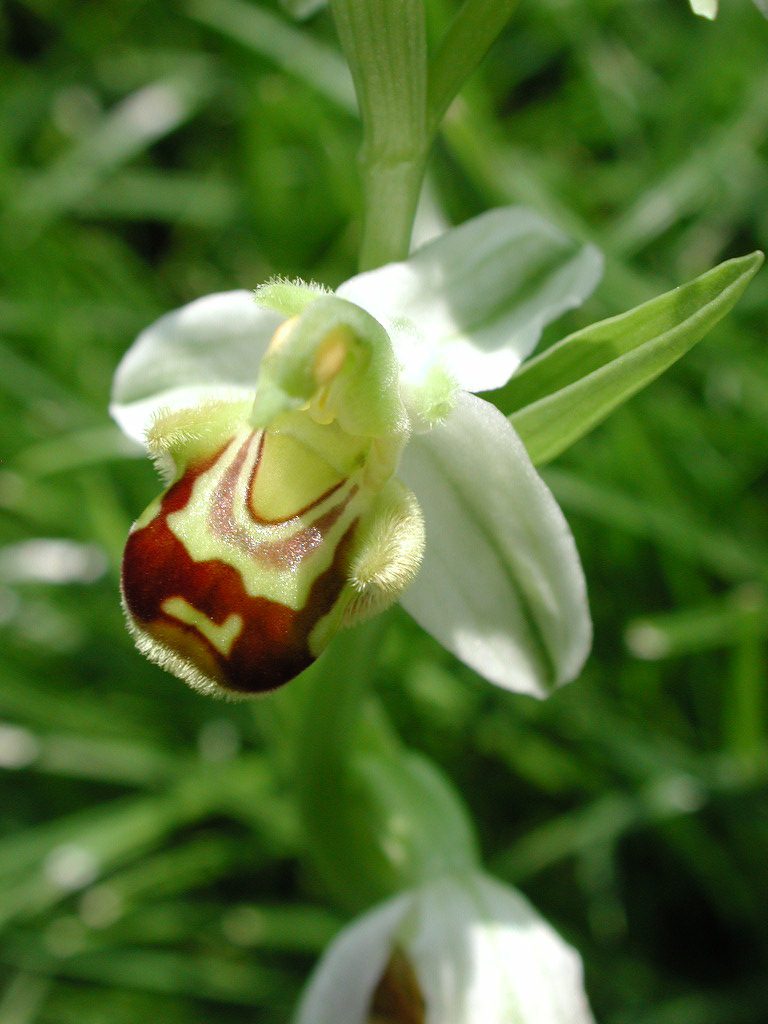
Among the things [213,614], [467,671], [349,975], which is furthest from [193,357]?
[467,671]

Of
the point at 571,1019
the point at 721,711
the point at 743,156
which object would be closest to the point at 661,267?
the point at 743,156

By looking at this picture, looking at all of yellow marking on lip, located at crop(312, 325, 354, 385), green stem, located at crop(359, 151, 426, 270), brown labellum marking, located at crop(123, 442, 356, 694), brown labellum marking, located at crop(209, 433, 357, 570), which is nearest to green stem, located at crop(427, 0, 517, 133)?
green stem, located at crop(359, 151, 426, 270)

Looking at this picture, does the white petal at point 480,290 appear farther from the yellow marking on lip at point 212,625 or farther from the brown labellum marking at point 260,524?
the yellow marking on lip at point 212,625

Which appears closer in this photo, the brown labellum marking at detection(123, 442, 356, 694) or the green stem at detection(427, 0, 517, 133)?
the brown labellum marking at detection(123, 442, 356, 694)

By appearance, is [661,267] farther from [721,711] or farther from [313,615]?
[313,615]

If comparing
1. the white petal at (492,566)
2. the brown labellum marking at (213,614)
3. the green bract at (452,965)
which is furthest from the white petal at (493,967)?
the brown labellum marking at (213,614)

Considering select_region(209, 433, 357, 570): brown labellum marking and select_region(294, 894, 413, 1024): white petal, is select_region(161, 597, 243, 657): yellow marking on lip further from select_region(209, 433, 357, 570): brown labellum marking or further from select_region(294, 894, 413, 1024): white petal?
select_region(294, 894, 413, 1024): white petal

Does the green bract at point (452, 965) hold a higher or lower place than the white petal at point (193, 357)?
lower
